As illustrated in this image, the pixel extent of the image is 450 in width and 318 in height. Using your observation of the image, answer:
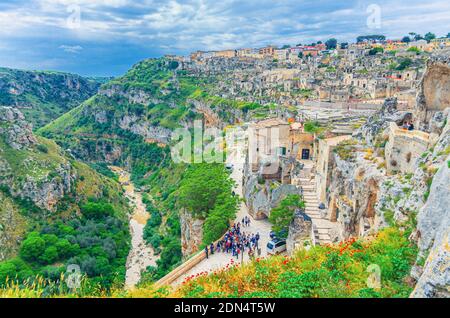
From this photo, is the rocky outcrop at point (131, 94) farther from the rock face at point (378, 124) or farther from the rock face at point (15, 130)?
the rock face at point (378, 124)

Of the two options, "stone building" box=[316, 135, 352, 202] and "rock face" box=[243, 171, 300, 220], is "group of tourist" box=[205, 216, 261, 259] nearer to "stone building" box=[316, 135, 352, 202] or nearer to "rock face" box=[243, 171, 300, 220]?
"rock face" box=[243, 171, 300, 220]

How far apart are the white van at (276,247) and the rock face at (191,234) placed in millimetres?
11693

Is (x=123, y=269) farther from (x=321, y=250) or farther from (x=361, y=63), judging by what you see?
(x=361, y=63)

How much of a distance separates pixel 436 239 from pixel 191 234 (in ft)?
96.7

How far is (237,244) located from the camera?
947 inches

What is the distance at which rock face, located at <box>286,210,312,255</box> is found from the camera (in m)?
21.8

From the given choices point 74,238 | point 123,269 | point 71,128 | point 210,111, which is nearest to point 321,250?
point 123,269

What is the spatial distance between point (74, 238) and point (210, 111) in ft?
150

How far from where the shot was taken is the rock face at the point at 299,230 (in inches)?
859

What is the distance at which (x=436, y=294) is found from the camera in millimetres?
7707

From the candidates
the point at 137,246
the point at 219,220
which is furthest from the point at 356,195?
the point at 137,246

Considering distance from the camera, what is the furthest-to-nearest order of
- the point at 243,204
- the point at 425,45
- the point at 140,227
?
the point at 425,45 → the point at 140,227 → the point at 243,204

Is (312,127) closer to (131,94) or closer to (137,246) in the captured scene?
(137,246)

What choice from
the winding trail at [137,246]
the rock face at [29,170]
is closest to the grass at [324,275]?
the winding trail at [137,246]
